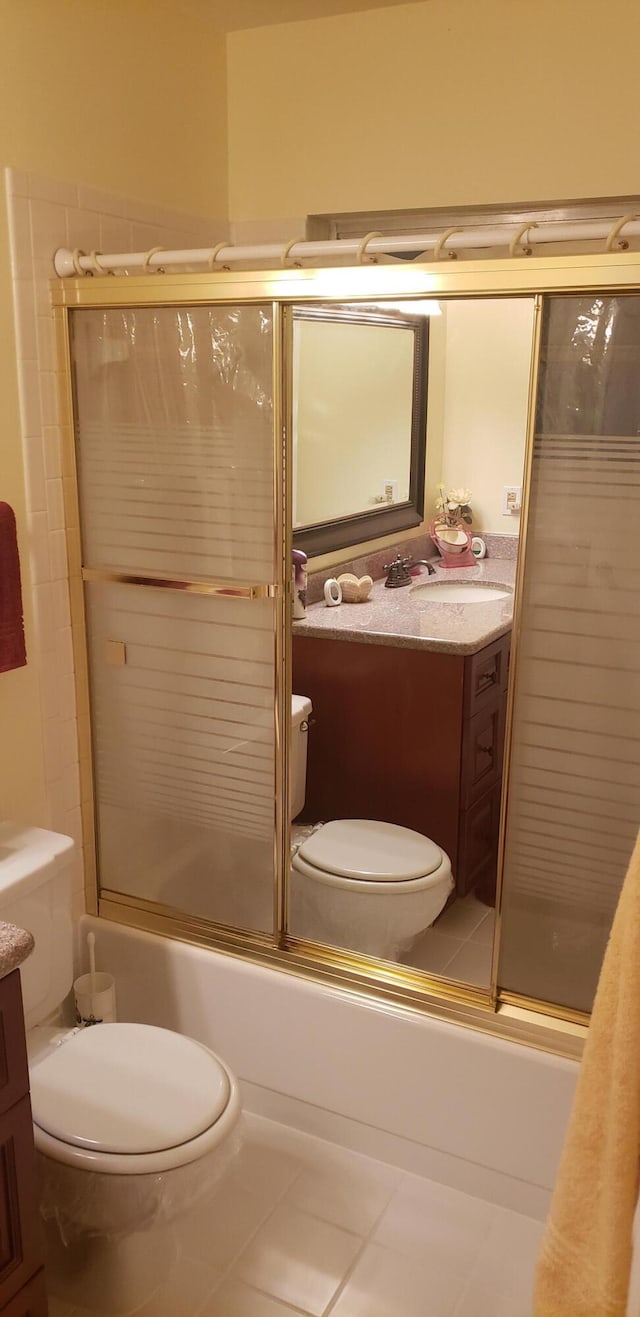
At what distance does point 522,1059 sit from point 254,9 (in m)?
2.39

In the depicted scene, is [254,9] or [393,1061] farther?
[254,9]

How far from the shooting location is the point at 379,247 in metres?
1.83

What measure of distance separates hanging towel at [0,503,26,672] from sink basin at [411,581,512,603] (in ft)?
5.30

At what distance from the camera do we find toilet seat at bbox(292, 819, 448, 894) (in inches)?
101

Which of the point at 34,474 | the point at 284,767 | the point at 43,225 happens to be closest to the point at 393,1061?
the point at 284,767

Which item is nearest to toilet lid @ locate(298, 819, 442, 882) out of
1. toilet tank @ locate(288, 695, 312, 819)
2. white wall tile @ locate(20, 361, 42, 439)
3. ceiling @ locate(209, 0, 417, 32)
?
toilet tank @ locate(288, 695, 312, 819)

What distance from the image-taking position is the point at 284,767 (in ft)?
7.47

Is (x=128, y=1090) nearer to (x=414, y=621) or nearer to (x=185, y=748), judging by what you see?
(x=185, y=748)

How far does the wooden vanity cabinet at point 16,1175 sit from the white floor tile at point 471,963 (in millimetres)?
1181

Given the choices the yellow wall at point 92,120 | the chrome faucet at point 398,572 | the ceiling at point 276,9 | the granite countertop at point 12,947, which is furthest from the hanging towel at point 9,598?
the chrome faucet at point 398,572

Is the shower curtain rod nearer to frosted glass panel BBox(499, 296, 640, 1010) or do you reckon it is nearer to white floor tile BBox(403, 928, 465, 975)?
frosted glass panel BBox(499, 296, 640, 1010)

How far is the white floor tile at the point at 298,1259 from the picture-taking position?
1942mm

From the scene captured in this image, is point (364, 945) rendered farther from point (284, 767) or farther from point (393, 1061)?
point (284, 767)

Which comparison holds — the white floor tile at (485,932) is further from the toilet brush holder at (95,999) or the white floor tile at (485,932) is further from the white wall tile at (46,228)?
the white wall tile at (46,228)
